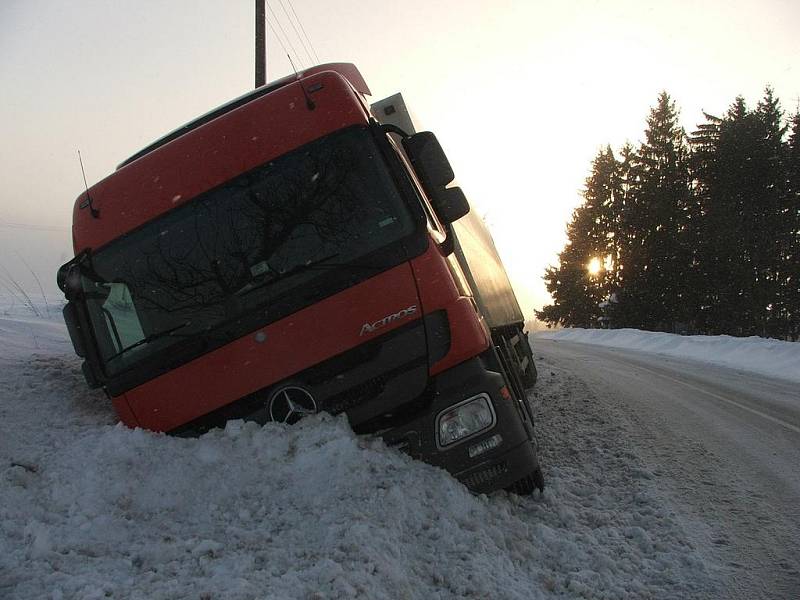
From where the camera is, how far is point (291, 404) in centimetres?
333

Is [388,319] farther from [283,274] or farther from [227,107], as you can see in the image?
[227,107]

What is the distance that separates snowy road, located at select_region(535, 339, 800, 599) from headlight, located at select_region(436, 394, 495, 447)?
140 cm

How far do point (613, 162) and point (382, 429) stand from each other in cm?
3499

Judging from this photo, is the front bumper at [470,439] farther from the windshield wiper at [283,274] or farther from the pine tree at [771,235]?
the pine tree at [771,235]

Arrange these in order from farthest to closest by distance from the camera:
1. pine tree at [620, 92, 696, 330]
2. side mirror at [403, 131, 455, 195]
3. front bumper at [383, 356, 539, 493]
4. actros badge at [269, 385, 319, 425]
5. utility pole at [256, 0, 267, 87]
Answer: pine tree at [620, 92, 696, 330] < utility pole at [256, 0, 267, 87] < side mirror at [403, 131, 455, 195] < actros badge at [269, 385, 319, 425] < front bumper at [383, 356, 539, 493]

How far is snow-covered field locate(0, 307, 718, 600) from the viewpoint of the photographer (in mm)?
2289

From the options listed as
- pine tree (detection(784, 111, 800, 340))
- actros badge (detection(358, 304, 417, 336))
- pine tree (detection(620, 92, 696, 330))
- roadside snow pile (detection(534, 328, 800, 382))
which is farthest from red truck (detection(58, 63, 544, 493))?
pine tree (detection(784, 111, 800, 340))

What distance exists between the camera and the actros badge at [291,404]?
3.33 m

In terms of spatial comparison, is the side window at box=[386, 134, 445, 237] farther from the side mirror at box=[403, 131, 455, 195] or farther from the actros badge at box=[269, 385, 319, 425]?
the actros badge at box=[269, 385, 319, 425]

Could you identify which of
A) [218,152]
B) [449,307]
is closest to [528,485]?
[449,307]

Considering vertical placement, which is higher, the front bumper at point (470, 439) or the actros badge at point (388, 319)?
the actros badge at point (388, 319)

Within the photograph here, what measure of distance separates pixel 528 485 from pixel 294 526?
1567mm

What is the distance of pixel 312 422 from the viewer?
128 inches

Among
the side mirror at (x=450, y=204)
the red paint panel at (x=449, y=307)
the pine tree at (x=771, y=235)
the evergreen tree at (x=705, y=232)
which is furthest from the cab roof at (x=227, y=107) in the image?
the pine tree at (x=771, y=235)
